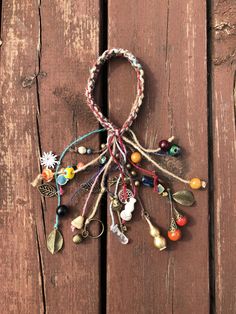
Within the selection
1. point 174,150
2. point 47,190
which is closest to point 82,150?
point 47,190

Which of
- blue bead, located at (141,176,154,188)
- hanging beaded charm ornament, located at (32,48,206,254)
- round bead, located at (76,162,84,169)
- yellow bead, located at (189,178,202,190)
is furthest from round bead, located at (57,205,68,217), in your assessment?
yellow bead, located at (189,178,202,190)

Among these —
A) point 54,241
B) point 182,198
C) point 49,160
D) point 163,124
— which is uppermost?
point 163,124

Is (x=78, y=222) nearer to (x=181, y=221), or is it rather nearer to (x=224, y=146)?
(x=181, y=221)

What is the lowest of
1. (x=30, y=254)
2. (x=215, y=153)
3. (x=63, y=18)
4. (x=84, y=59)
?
(x=30, y=254)

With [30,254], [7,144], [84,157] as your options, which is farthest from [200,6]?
[30,254]

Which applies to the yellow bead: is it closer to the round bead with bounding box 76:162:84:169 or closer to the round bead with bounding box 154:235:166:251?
the round bead with bounding box 154:235:166:251

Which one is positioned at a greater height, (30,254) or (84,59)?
(84,59)

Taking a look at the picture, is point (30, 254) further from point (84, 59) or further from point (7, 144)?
point (84, 59)
